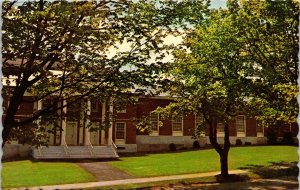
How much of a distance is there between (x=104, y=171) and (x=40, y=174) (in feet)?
11.0

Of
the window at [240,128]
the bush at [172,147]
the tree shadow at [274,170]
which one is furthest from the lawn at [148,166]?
the window at [240,128]

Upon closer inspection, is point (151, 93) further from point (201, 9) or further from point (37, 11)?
point (37, 11)

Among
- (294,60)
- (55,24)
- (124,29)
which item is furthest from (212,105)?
(55,24)

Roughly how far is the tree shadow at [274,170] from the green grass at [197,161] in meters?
0.87

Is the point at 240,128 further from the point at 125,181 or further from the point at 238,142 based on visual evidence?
the point at 125,181

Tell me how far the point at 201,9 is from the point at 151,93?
294 centimetres

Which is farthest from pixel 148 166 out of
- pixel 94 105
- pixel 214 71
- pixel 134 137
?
pixel 94 105

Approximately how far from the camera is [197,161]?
961 inches

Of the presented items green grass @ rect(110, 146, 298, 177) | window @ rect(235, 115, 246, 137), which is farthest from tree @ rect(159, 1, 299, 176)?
window @ rect(235, 115, 246, 137)

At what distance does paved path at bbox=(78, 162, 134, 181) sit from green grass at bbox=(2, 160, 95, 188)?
420mm

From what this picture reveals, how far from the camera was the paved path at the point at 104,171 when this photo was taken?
19672 mm

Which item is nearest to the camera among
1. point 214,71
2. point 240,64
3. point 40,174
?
point 240,64

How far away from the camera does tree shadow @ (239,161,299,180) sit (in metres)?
18.8

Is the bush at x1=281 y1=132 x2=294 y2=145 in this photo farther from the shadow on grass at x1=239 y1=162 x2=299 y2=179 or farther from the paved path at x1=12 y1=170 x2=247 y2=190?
the paved path at x1=12 y1=170 x2=247 y2=190
